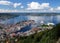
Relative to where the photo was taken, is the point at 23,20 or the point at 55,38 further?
the point at 23,20

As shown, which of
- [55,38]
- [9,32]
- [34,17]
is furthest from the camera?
[9,32]

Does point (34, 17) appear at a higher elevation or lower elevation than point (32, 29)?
higher

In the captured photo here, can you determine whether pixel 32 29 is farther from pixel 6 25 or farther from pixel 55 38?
pixel 55 38

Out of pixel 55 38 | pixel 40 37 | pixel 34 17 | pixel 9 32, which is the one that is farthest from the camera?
pixel 9 32

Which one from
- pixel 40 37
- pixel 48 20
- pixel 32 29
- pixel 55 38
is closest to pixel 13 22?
pixel 32 29

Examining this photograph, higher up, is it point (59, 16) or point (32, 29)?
point (59, 16)

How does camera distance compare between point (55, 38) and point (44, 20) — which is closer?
point (55, 38)

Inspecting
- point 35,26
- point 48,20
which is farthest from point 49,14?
point 35,26

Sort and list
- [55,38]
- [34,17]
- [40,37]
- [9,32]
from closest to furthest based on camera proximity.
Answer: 1. [55,38]
2. [40,37]
3. [34,17]
4. [9,32]

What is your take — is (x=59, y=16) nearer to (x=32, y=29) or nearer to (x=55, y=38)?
(x=32, y=29)
